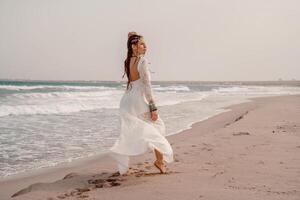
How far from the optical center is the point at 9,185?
508 cm

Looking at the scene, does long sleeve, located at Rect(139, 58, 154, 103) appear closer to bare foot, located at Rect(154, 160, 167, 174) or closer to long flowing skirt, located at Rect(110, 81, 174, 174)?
long flowing skirt, located at Rect(110, 81, 174, 174)

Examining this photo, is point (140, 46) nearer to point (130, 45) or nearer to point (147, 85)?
point (130, 45)

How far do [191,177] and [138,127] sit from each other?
877 millimetres

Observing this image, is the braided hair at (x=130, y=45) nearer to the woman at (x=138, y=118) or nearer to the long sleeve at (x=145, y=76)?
the woman at (x=138, y=118)

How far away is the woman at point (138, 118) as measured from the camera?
476cm

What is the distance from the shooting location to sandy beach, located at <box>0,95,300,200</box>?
3959 millimetres

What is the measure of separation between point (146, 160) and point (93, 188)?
6.02ft

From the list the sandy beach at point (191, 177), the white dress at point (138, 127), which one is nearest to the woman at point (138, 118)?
the white dress at point (138, 127)

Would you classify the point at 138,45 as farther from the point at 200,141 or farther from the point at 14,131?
the point at 14,131

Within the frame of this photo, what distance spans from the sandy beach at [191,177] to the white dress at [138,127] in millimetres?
319

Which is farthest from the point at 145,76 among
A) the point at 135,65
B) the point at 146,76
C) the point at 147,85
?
the point at 135,65

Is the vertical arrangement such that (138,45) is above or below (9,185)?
above

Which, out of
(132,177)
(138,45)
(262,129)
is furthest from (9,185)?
(262,129)

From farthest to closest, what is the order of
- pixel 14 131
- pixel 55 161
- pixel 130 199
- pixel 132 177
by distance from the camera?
pixel 14 131 → pixel 55 161 → pixel 132 177 → pixel 130 199
